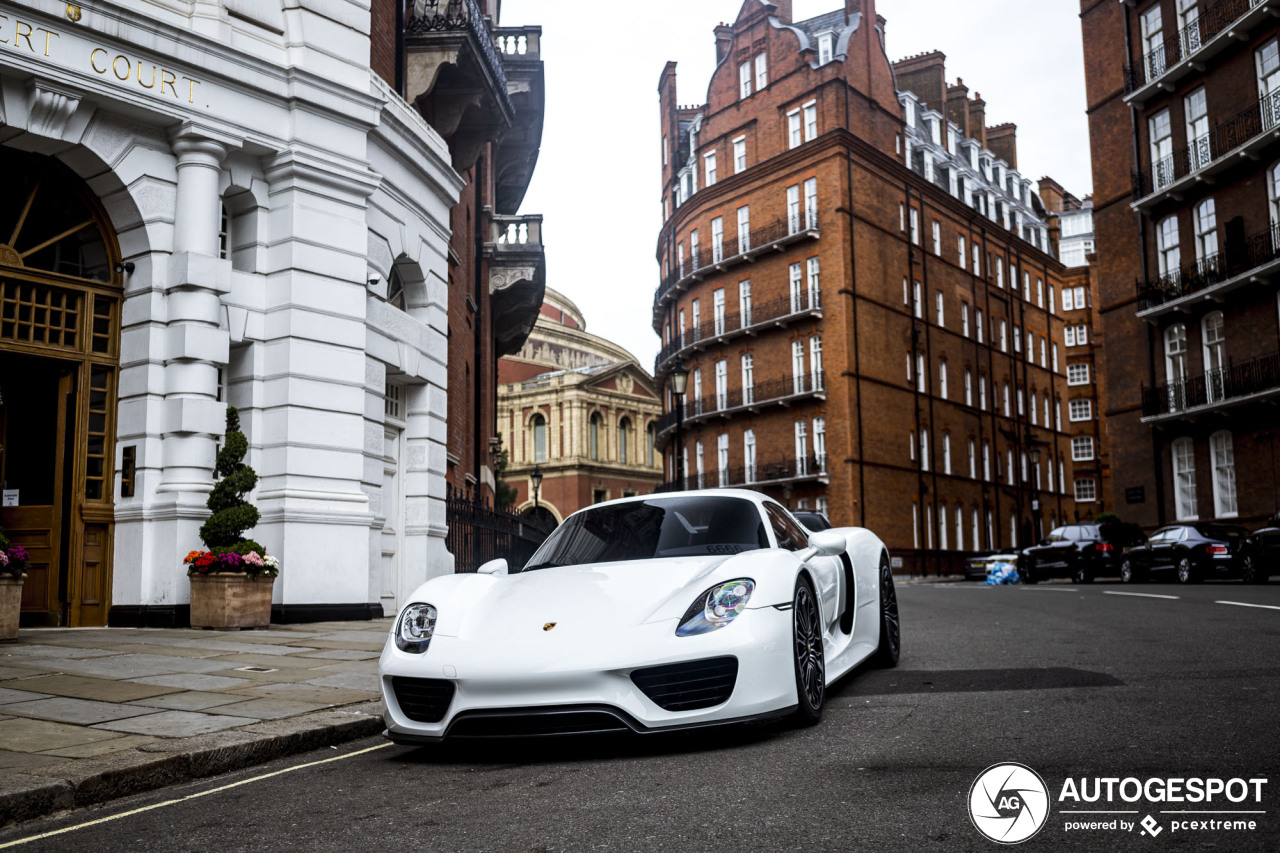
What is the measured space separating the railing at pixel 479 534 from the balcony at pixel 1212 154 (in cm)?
2080

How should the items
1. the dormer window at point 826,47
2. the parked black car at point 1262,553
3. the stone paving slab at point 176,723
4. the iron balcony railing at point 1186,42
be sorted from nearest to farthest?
the stone paving slab at point 176,723
the parked black car at point 1262,553
the iron balcony railing at point 1186,42
the dormer window at point 826,47

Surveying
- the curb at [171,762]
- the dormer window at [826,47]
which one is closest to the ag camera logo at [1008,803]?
the curb at [171,762]

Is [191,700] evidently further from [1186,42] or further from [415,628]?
[1186,42]

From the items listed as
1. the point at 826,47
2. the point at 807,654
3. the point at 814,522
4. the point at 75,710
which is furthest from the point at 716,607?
the point at 826,47

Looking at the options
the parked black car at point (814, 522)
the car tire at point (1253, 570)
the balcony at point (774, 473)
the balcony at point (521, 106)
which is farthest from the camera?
the balcony at point (774, 473)

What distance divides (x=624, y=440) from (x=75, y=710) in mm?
70154

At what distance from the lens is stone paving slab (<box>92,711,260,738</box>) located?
18.0ft

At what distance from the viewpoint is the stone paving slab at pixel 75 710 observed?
582 centimetres

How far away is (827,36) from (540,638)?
47014mm

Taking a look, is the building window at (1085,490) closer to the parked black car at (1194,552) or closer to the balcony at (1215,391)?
the balcony at (1215,391)

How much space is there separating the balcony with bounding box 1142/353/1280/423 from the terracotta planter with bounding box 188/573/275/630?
984 inches

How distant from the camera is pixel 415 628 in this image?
5.37 m

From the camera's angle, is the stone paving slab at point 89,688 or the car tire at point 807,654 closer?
the car tire at point 807,654

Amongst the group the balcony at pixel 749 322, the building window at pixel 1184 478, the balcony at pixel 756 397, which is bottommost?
the building window at pixel 1184 478
